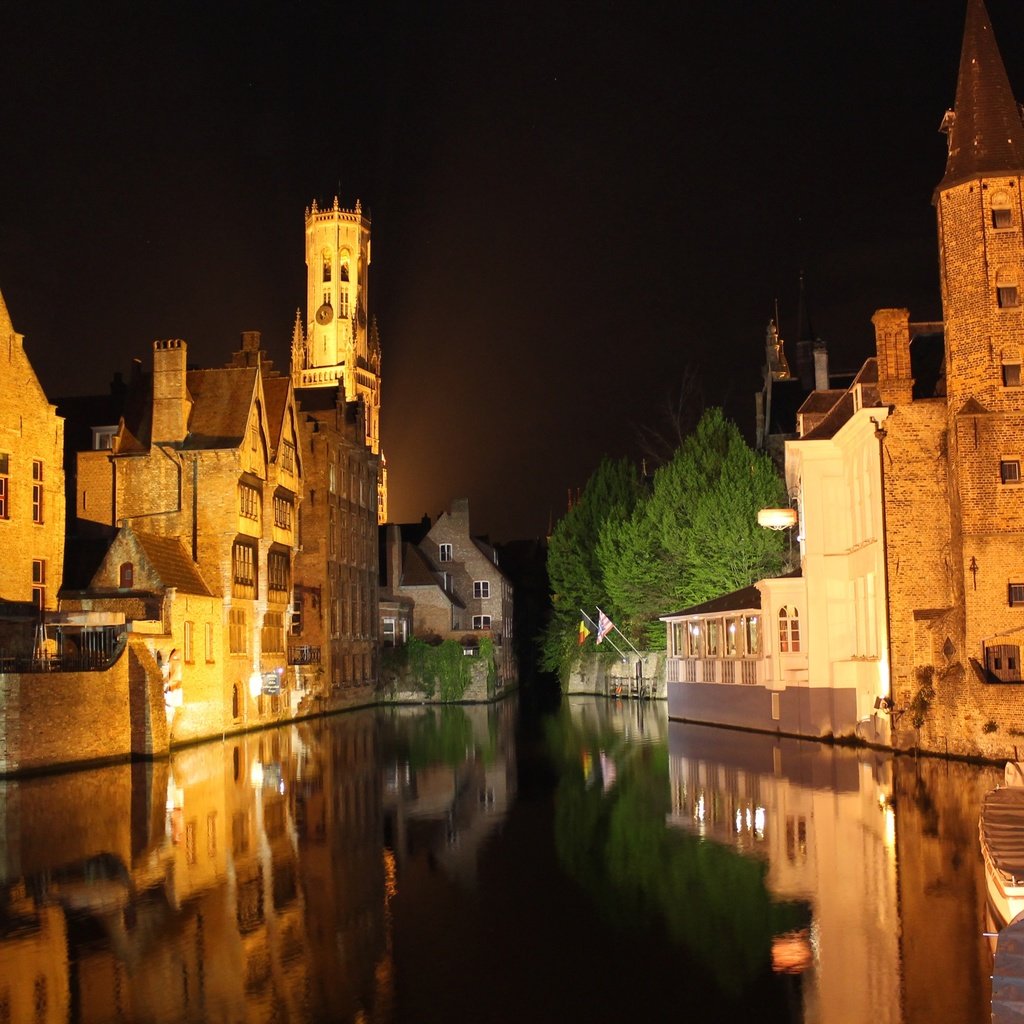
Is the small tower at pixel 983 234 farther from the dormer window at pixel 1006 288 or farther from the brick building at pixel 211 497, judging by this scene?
the brick building at pixel 211 497

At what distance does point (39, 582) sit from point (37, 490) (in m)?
3.29

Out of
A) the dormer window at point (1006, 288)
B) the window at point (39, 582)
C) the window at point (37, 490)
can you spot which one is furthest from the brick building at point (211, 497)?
the dormer window at point (1006, 288)

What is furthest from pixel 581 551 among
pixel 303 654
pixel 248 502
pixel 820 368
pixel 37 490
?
pixel 37 490

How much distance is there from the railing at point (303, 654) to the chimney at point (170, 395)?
1373 cm

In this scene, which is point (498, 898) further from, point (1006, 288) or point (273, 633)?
point (273, 633)

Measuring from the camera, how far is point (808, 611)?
1681 inches

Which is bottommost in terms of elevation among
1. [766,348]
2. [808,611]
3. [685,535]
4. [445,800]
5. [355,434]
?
[445,800]

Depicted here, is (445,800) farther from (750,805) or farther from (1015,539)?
(1015,539)

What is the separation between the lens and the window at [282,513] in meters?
54.9

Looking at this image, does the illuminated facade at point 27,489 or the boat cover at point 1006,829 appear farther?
the illuminated facade at point 27,489

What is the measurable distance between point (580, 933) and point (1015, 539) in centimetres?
2275

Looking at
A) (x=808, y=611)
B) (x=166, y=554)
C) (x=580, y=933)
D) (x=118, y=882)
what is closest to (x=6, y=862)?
(x=118, y=882)

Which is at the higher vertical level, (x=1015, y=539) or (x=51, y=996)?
(x=1015, y=539)

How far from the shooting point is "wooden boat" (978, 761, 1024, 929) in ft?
41.4
